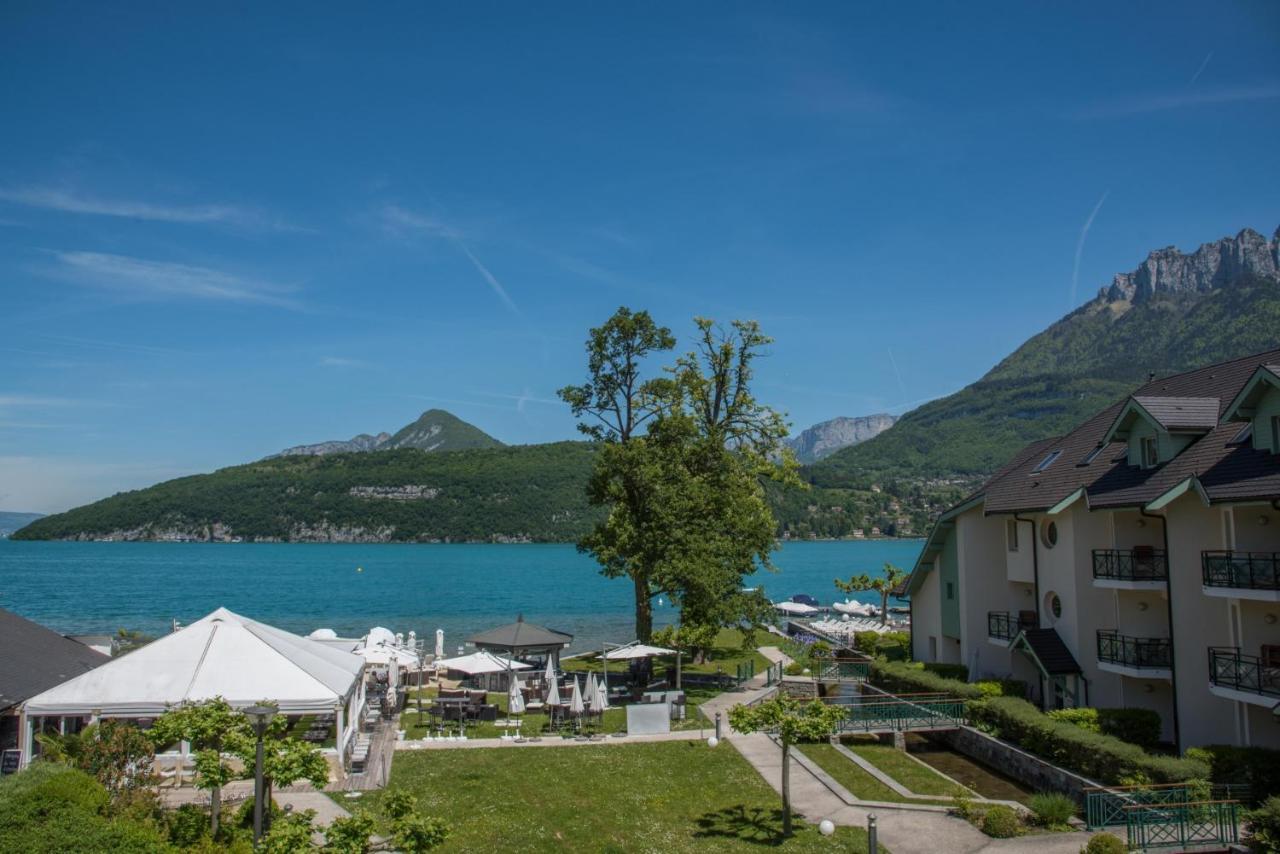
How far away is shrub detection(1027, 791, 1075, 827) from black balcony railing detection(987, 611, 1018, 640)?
11.2m

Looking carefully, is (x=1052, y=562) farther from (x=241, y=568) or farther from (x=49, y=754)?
(x=241, y=568)

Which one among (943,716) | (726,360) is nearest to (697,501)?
(726,360)

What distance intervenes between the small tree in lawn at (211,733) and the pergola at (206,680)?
3007 millimetres

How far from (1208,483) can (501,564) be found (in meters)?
130

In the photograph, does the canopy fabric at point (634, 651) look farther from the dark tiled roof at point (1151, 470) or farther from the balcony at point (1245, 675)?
the balcony at point (1245, 675)

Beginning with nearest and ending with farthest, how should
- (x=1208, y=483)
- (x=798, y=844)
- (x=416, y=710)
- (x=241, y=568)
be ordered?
(x=798, y=844) < (x=1208, y=483) < (x=416, y=710) < (x=241, y=568)

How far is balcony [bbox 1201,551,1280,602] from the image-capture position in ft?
55.0

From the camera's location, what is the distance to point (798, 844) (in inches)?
569

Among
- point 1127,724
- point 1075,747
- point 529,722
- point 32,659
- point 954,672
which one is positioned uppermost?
point 32,659

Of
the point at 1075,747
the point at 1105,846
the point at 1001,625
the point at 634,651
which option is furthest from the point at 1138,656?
the point at 634,651

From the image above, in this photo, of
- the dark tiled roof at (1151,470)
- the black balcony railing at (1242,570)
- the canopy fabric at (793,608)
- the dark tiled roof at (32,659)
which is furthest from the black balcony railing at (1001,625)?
the canopy fabric at (793,608)

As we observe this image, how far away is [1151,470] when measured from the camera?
21.5 m

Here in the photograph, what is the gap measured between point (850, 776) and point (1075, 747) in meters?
4.57

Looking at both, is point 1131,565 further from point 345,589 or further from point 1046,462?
point 345,589
